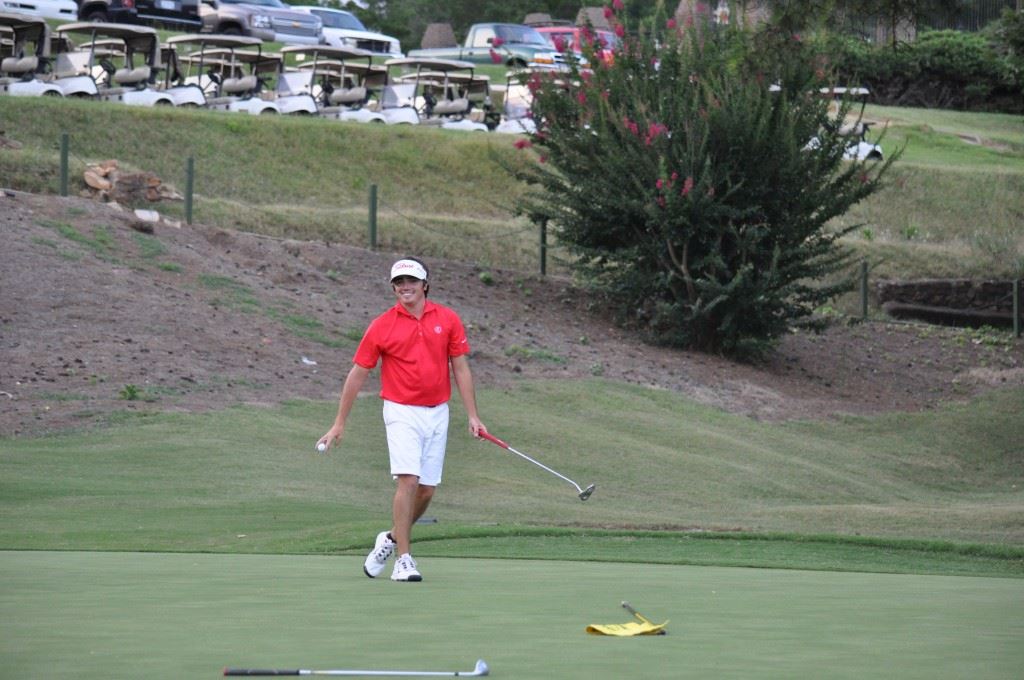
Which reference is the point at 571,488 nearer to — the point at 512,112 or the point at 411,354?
the point at 411,354

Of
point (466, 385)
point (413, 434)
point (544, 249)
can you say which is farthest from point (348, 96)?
point (413, 434)

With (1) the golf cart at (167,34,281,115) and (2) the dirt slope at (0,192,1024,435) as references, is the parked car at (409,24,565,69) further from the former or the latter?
(2) the dirt slope at (0,192,1024,435)

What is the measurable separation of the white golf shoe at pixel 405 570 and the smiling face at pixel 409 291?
153 centimetres

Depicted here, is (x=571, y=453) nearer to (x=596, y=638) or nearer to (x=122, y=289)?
(x=122, y=289)

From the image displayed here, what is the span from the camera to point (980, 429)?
2688 centimetres

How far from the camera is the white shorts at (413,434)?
9555 millimetres

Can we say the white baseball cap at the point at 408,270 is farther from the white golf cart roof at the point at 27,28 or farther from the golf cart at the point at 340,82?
the golf cart at the point at 340,82

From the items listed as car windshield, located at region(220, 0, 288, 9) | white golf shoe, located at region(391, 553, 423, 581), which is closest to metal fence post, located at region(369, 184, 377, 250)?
white golf shoe, located at region(391, 553, 423, 581)

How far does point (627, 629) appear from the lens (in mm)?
6621

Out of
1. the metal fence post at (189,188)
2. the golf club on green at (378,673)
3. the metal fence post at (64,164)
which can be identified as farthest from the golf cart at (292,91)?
the golf club on green at (378,673)

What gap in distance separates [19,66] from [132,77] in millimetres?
2733

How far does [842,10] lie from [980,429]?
12.7 m

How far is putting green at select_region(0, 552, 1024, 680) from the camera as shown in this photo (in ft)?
19.4

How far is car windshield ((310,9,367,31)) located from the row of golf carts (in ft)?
43.1
